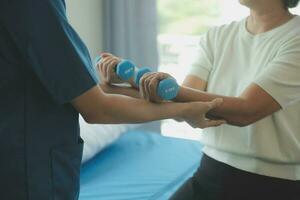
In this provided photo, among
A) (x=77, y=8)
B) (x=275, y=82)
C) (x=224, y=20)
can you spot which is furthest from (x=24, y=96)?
(x=224, y=20)

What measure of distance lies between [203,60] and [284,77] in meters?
0.37

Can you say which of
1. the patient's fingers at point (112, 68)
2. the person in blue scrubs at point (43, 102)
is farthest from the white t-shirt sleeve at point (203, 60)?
the person in blue scrubs at point (43, 102)

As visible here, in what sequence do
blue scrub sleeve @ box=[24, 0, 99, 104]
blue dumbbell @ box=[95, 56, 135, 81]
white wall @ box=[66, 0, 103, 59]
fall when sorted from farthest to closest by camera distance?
white wall @ box=[66, 0, 103, 59]
blue dumbbell @ box=[95, 56, 135, 81]
blue scrub sleeve @ box=[24, 0, 99, 104]

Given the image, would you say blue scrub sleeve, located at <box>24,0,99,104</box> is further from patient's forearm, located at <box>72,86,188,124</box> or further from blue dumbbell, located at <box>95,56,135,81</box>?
blue dumbbell, located at <box>95,56,135,81</box>

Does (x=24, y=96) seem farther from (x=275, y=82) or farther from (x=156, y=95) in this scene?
(x=275, y=82)

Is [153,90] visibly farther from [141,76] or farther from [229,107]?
[229,107]

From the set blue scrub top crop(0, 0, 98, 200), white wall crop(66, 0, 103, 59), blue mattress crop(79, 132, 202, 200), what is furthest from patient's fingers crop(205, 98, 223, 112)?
white wall crop(66, 0, 103, 59)

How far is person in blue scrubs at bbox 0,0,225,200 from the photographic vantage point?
864 mm

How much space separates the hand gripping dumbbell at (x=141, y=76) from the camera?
3.63 ft

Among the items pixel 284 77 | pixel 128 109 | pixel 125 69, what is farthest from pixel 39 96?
pixel 284 77

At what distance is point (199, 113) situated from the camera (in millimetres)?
1217

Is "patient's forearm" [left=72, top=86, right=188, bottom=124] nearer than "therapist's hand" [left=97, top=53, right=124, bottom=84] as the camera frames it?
Yes

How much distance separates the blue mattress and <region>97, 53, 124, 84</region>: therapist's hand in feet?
2.05

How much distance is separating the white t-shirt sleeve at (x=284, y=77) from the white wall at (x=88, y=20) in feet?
5.44
